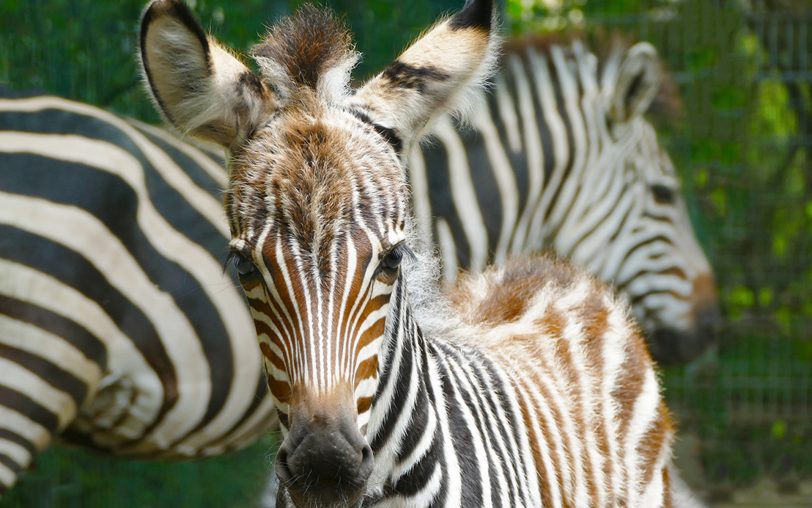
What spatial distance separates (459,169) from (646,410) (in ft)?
8.88

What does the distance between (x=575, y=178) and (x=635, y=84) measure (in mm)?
759

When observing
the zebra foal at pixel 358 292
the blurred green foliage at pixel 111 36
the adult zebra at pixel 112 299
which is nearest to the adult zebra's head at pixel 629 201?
the blurred green foliage at pixel 111 36

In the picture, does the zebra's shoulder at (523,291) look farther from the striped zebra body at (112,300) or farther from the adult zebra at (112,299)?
the adult zebra at (112,299)

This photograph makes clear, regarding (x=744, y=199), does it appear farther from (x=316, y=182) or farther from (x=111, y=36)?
(x=316, y=182)

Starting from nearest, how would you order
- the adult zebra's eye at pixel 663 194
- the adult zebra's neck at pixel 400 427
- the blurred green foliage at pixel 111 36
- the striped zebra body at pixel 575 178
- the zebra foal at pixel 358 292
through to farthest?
the zebra foal at pixel 358 292
the adult zebra's neck at pixel 400 427
the striped zebra body at pixel 575 178
the blurred green foliage at pixel 111 36
the adult zebra's eye at pixel 663 194

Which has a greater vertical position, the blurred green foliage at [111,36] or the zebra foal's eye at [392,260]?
the blurred green foliage at [111,36]

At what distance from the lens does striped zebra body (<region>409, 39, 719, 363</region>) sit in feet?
23.6

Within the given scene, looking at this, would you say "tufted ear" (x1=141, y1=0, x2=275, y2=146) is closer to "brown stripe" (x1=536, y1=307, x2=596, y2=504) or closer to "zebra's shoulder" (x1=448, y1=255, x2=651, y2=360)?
"zebra's shoulder" (x1=448, y1=255, x2=651, y2=360)

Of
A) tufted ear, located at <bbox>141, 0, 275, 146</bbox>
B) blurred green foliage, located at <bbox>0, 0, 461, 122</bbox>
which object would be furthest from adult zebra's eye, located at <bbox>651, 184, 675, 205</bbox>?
tufted ear, located at <bbox>141, 0, 275, 146</bbox>

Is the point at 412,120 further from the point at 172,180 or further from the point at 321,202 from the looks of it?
the point at 172,180

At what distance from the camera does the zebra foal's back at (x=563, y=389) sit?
4.09 meters

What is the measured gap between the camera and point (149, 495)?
7.82 m

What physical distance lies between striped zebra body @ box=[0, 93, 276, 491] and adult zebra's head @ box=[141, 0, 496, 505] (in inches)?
81.0

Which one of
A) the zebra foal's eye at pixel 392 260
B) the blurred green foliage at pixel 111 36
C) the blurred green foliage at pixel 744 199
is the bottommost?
the blurred green foliage at pixel 744 199
